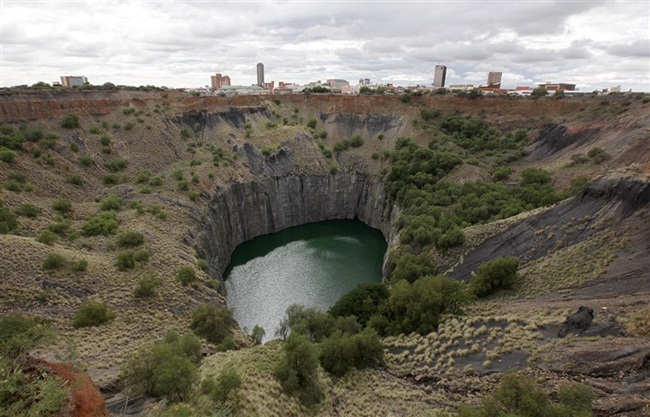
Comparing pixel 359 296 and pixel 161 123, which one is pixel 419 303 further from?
pixel 161 123

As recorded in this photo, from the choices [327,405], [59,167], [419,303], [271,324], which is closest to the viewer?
[327,405]

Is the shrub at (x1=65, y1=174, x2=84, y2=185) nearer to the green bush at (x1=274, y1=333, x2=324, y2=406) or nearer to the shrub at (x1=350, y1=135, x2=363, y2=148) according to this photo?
the green bush at (x1=274, y1=333, x2=324, y2=406)

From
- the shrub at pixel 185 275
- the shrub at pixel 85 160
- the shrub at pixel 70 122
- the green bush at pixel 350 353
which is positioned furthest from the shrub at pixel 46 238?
the shrub at pixel 70 122

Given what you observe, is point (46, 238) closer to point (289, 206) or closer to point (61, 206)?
point (61, 206)

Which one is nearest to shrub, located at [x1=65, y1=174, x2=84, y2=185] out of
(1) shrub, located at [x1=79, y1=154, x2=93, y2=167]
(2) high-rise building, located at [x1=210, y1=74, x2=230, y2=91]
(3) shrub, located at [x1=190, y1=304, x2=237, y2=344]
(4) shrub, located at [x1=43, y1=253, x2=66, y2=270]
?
(1) shrub, located at [x1=79, y1=154, x2=93, y2=167]

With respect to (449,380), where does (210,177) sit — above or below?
A: above

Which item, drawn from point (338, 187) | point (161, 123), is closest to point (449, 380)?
point (338, 187)

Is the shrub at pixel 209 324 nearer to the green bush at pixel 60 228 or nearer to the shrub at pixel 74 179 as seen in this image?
the green bush at pixel 60 228

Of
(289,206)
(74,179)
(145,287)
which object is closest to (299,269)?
(289,206)
